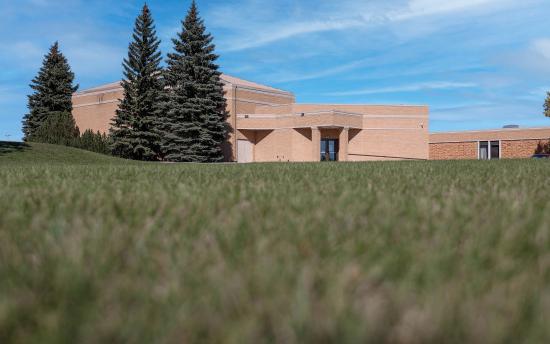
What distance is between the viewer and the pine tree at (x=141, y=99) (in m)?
45.2

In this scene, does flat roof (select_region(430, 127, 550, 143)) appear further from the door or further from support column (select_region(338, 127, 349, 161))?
support column (select_region(338, 127, 349, 161))

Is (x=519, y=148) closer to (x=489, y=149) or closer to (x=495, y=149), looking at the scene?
(x=495, y=149)

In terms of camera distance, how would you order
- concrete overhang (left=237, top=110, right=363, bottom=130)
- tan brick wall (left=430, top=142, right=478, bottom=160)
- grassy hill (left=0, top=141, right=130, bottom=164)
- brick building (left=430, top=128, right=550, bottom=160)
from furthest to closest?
tan brick wall (left=430, top=142, right=478, bottom=160), brick building (left=430, top=128, right=550, bottom=160), concrete overhang (left=237, top=110, right=363, bottom=130), grassy hill (left=0, top=141, right=130, bottom=164)

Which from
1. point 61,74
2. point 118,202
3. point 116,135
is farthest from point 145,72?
point 118,202

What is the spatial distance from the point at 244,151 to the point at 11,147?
95.1 feet

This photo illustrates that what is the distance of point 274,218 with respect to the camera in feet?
8.21

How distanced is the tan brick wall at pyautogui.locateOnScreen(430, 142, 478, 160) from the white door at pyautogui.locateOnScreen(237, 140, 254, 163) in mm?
27055

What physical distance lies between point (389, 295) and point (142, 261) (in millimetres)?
849

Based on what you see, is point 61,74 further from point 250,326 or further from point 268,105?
point 250,326

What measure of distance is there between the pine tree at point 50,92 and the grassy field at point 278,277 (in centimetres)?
6340

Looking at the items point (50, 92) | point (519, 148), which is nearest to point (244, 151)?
point (50, 92)

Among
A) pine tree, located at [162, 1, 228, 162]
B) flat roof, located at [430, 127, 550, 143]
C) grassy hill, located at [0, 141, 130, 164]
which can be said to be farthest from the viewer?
flat roof, located at [430, 127, 550, 143]

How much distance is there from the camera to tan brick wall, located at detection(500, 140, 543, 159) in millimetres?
57094

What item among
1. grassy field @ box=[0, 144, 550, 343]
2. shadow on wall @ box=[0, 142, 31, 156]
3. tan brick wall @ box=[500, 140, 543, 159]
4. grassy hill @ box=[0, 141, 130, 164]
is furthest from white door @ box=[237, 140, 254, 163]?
grassy field @ box=[0, 144, 550, 343]
